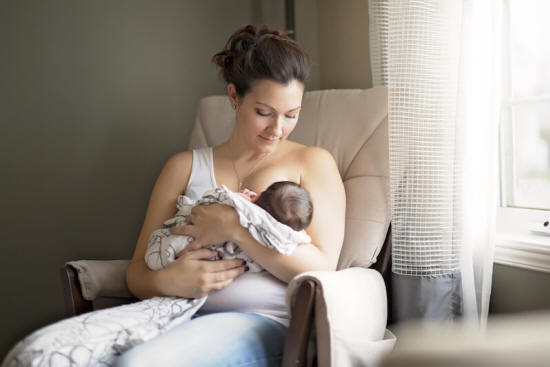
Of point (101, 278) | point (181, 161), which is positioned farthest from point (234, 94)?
point (101, 278)

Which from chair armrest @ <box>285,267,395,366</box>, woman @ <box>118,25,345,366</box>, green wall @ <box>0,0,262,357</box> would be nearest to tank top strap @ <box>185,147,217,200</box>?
woman @ <box>118,25,345,366</box>

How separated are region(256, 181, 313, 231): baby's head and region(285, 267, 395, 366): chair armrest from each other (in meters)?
0.16

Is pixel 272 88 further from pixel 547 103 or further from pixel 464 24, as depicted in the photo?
pixel 547 103

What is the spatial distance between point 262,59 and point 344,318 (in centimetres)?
78

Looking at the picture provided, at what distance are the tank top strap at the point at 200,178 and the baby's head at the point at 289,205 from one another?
0.33 m

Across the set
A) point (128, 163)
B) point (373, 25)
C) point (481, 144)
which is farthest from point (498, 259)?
point (128, 163)

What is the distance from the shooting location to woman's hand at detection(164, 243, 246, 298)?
1450 mm

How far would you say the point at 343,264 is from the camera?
168 centimetres

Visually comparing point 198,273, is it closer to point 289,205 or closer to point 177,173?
point 289,205

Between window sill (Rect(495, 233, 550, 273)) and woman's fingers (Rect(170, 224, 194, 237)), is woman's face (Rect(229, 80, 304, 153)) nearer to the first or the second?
woman's fingers (Rect(170, 224, 194, 237))

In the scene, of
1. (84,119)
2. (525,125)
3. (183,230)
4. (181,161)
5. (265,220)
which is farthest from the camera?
(84,119)

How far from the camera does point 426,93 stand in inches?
62.6

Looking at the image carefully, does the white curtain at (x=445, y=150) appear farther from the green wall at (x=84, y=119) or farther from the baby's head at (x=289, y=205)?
the green wall at (x=84, y=119)

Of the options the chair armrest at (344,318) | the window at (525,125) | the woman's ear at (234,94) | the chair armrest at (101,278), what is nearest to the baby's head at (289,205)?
the chair armrest at (344,318)
